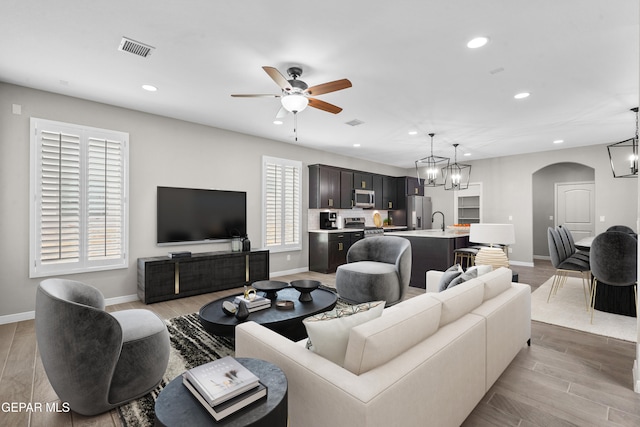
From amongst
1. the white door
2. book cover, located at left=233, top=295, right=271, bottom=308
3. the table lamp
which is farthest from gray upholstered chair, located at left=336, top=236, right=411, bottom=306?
the white door

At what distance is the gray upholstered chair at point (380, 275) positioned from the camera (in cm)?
384

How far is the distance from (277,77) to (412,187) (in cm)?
702

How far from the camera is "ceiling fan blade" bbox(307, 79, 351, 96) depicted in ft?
8.98

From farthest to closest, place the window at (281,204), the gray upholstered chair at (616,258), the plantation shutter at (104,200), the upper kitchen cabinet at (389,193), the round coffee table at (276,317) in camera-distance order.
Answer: the upper kitchen cabinet at (389,193)
the window at (281,204)
the plantation shutter at (104,200)
the gray upholstered chair at (616,258)
the round coffee table at (276,317)

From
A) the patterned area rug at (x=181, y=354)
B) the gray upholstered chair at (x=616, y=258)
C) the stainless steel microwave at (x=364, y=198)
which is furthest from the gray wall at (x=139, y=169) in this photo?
the gray upholstered chair at (x=616, y=258)

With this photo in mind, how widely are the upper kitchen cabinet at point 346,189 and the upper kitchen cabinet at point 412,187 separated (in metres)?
2.22

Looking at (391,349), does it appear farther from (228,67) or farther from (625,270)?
(625,270)

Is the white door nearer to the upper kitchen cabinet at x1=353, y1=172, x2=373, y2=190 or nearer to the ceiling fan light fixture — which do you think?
the upper kitchen cabinet at x1=353, y1=172, x2=373, y2=190

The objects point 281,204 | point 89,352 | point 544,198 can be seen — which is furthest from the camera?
point 544,198

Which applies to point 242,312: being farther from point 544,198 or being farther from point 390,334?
point 544,198

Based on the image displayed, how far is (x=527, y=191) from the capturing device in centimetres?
737

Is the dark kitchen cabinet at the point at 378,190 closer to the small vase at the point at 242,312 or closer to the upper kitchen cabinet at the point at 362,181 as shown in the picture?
the upper kitchen cabinet at the point at 362,181

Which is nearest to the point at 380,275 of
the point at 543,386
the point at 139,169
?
the point at 543,386

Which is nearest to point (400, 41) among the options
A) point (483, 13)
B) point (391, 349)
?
point (483, 13)
